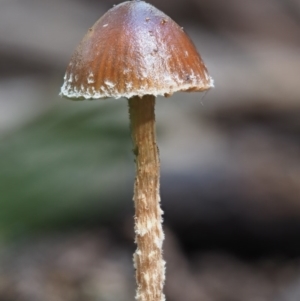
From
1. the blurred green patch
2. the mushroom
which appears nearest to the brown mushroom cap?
the mushroom

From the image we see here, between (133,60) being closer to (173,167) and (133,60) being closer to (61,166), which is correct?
(61,166)

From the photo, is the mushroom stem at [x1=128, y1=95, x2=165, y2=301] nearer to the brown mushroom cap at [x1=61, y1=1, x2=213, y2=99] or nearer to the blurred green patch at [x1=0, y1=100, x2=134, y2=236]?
the blurred green patch at [x1=0, y1=100, x2=134, y2=236]

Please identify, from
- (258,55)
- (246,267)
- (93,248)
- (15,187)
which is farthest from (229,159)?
(15,187)

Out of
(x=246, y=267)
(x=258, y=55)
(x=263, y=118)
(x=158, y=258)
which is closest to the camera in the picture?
(x=158, y=258)

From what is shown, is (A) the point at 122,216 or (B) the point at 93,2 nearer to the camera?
(A) the point at 122,216

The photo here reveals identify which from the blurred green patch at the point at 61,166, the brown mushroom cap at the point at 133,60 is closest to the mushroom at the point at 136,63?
the brown mushroom cap at the point at 133,60

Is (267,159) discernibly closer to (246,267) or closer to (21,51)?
(246,267)

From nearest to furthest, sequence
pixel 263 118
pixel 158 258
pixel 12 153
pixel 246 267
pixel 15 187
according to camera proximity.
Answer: pixel 15 187 → pixel 12 153 → pixel 158 258 → pixel 246 267 → pixel 263 118
